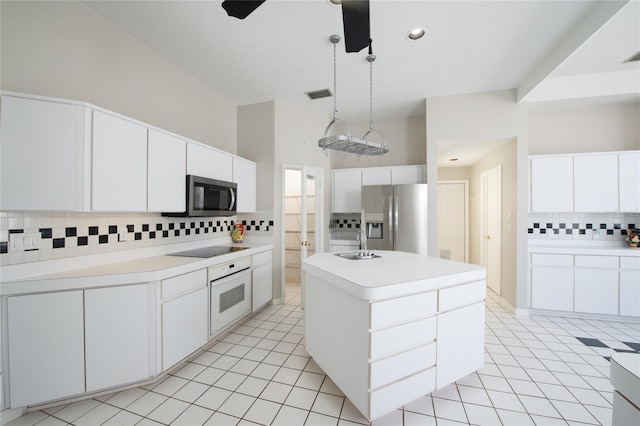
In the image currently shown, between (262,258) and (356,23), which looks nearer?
(356,23)

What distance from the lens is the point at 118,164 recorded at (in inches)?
78.2

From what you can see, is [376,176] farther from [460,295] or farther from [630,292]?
[630,292]

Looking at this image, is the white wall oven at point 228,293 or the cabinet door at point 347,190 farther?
the cabinet door at point 347,190

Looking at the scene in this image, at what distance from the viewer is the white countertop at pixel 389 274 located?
157 centimetres

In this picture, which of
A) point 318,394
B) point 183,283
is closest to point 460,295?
point 318,394

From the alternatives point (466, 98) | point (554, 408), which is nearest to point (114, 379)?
point (554, 408)

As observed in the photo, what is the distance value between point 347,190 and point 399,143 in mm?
1299

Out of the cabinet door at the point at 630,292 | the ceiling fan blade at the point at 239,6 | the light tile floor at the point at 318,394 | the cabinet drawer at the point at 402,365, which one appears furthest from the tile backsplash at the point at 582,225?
the ceiling fan blade at the point at 239,6

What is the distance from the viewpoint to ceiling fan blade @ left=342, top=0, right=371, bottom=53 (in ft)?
4.64

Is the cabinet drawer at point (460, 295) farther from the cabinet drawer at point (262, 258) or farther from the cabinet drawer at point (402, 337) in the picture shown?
the cabinet drawer at point (262, 258)

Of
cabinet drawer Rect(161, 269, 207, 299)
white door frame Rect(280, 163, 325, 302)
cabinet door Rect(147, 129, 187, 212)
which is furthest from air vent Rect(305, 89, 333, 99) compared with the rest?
cabinet drawer Rect(161, 269, 207, 299)

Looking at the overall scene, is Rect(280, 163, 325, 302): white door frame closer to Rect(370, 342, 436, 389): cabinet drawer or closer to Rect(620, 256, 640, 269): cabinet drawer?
Rect(370, 342, 436, 389): cabinet drawer

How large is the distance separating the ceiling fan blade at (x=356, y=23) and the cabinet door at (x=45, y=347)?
7.98 feet

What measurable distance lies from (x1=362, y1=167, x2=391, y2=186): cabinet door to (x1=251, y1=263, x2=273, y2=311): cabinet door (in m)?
2.09
